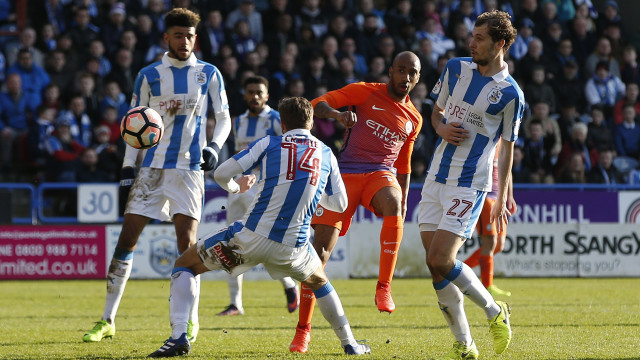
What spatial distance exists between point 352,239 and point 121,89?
519 centimetres

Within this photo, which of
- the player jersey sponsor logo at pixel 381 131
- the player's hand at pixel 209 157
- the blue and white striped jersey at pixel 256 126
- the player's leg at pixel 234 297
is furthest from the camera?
the blue and white striped jersey at pixel 256 126

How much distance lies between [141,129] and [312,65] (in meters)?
10.6

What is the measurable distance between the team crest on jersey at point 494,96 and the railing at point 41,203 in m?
9.37

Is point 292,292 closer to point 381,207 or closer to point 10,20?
point 381,207

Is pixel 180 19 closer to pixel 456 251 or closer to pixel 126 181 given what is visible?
pixel 126 181

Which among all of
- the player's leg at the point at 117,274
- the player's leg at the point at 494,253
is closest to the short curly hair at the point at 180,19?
the player's leg at the point at 117,274

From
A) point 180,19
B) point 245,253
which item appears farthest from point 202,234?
point 245,253

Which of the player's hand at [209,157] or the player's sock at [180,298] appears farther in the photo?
the player's hand at [209,157]

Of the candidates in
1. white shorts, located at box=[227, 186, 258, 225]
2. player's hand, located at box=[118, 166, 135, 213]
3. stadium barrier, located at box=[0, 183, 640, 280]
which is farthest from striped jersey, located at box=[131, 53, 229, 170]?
stadium barrier, located at box=[0, 183, 640, 280]

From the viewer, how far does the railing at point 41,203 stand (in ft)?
49.7

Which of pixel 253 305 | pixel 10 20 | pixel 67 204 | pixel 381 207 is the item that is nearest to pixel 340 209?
pixel 381 207

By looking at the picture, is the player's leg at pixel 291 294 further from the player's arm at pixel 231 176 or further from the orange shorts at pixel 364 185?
the player's arm at pixel 231 176

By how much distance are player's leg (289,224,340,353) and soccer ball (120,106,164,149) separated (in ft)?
4.85

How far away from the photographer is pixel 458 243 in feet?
20.9
